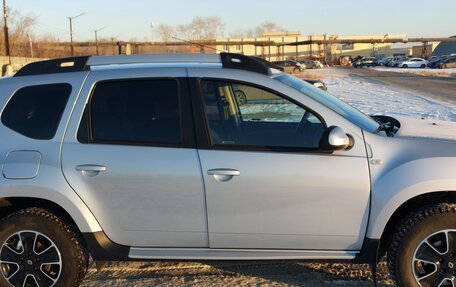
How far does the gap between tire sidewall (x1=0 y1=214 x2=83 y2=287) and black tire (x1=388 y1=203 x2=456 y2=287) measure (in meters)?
2.39

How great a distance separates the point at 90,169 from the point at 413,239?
7.81 feet

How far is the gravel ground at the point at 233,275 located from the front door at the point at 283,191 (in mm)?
549

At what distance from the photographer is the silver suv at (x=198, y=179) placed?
10.8 ft

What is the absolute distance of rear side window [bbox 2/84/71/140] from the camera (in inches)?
139

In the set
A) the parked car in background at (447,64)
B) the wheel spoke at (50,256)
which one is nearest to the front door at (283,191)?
the wheel spoke at (50,256)

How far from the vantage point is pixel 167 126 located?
137 inches

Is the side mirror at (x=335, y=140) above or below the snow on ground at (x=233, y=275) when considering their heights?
above

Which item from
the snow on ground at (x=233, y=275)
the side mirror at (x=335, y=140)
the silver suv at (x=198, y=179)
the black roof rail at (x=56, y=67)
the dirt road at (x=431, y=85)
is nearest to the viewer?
the side mirror at (x=335, y=140)

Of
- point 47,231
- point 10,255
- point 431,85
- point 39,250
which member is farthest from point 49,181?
point 431,85

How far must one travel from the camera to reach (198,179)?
3.35 metres

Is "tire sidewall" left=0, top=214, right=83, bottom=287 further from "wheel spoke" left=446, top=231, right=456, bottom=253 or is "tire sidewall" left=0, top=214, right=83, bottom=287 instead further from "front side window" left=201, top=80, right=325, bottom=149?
"wheel spoke" left=446, top=231, right=456, bottom=253

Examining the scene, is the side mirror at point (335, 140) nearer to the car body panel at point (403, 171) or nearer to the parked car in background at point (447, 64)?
the car body panel at point (403, 171)

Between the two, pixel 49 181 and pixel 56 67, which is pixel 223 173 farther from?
pixel 56 67

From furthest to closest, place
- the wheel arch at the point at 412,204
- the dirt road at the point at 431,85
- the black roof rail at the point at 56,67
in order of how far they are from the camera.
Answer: the dirt road at the point at 431,85 < the black roof rail at the point at 56,67 < the wheel arch at the point at 412,204
